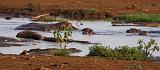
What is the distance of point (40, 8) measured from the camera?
148 feet

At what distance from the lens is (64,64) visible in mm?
12828

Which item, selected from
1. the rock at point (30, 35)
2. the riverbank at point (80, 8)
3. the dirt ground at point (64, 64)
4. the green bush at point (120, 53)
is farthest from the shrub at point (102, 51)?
the riverbank at point (80, 8)

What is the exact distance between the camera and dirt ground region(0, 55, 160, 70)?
1237 cm

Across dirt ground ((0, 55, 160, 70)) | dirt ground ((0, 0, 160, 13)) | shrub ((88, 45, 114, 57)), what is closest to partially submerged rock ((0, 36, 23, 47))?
shrub ((88, 45, 114, 57))

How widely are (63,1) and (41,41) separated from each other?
27383 mm

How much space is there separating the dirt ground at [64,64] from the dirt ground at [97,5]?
3114 cm

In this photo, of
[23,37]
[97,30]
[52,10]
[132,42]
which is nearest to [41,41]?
[23,37]

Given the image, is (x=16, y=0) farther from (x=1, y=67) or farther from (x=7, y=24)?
(x=1, y=67)

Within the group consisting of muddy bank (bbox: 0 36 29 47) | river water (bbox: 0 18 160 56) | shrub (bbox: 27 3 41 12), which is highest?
muddy bank (bbox: 0 36 29 47)

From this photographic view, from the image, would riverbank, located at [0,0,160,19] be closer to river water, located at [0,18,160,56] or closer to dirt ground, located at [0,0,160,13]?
dirt ground, located at [0,0,160,13]

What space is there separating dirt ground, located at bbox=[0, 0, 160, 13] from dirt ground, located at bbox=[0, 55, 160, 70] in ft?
102

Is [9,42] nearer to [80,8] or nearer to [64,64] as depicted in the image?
[64,64]

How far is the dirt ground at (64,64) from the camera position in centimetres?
1237

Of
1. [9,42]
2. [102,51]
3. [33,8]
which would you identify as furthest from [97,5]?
[102,51]
